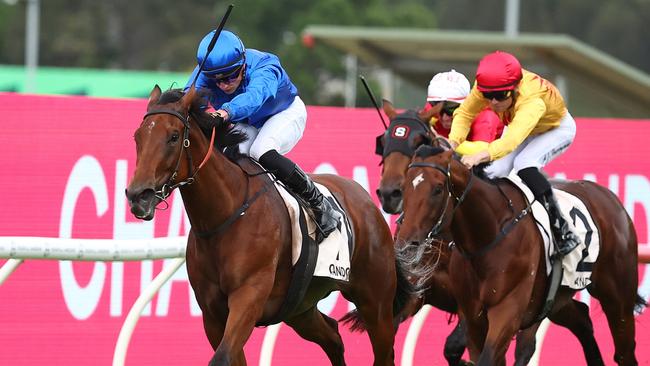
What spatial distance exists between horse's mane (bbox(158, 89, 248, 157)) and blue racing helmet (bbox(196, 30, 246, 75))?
23 cm

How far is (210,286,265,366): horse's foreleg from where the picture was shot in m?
5.37

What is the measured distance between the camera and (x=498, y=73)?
21.2 feet

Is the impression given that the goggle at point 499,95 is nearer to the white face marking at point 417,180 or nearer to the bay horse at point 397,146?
the bay horse at point 397,146

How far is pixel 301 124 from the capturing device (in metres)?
6.48

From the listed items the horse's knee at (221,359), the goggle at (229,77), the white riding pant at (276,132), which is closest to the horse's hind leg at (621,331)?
the white riding pant at (276,132)

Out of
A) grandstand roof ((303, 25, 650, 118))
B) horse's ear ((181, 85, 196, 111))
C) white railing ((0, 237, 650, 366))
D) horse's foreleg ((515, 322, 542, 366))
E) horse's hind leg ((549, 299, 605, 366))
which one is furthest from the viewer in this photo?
grandstand roof ((303, 25, 650, 118))

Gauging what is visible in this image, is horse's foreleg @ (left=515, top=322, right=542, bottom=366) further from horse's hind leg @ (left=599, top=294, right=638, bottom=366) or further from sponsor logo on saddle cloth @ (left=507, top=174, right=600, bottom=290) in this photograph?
horse's hind leg @ (left=599, top=294, right=638, bottom=366)

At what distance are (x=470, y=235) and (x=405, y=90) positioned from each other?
1427cm

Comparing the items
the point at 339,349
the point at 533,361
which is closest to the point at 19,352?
the point at 339,349

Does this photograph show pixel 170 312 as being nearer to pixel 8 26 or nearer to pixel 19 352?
pixel 19 352

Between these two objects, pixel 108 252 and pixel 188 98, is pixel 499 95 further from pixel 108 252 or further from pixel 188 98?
pixel 108 252

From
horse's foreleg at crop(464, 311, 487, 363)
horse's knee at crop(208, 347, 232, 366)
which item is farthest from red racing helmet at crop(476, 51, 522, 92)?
horse's knee at crop(208, 347, 232, 366)

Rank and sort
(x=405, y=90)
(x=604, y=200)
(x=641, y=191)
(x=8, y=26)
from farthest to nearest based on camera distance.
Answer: (x=8, y=26)
(x=405, y=90)
(x=641, y=191)
(x=604, y=200)

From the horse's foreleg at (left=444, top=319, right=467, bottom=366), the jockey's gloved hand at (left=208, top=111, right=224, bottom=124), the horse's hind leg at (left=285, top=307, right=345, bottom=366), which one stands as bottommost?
the horse's foreleg at (left=444, top=319, right=467, bottom=366)
